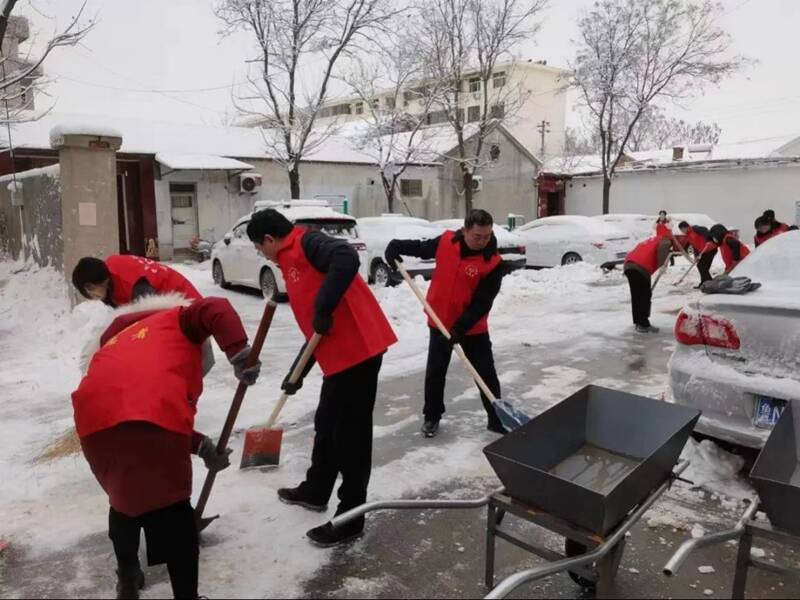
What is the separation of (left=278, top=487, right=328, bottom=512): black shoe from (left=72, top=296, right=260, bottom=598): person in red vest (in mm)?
1066

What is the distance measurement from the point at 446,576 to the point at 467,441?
67.7 inches

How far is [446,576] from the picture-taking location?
2.95 m

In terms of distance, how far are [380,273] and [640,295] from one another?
208 inches

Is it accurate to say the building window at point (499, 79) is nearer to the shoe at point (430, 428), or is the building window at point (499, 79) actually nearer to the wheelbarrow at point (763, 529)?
the shoe at point (430, 428)

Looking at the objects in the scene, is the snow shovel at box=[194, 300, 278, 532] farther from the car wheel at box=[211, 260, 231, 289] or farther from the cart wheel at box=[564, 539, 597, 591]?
the car wheel at box=[211, 260, 231, 289]

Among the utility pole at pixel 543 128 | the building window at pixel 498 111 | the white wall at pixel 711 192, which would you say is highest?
the utility pole at pixel 543 128

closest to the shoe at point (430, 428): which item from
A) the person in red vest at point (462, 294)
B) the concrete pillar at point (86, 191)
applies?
the person in red vest at point (462, 294)

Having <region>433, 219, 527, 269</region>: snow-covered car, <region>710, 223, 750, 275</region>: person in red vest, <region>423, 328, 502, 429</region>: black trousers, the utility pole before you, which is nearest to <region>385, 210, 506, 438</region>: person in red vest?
<region>423, 328, 502, 429</region>: black trousers

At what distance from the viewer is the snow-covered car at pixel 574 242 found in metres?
14.8

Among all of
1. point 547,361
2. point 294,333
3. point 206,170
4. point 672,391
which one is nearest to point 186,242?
point 206,170

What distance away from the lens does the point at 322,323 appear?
3104mm

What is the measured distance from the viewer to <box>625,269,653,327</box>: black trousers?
8180mm

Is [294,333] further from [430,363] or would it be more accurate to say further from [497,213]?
[497,213]

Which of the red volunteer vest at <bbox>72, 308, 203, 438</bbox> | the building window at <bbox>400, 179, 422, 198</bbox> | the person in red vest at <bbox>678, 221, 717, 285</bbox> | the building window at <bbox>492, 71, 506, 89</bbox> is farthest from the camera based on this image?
the building window at <bbox>400, 179, 422, 198</bbox>
